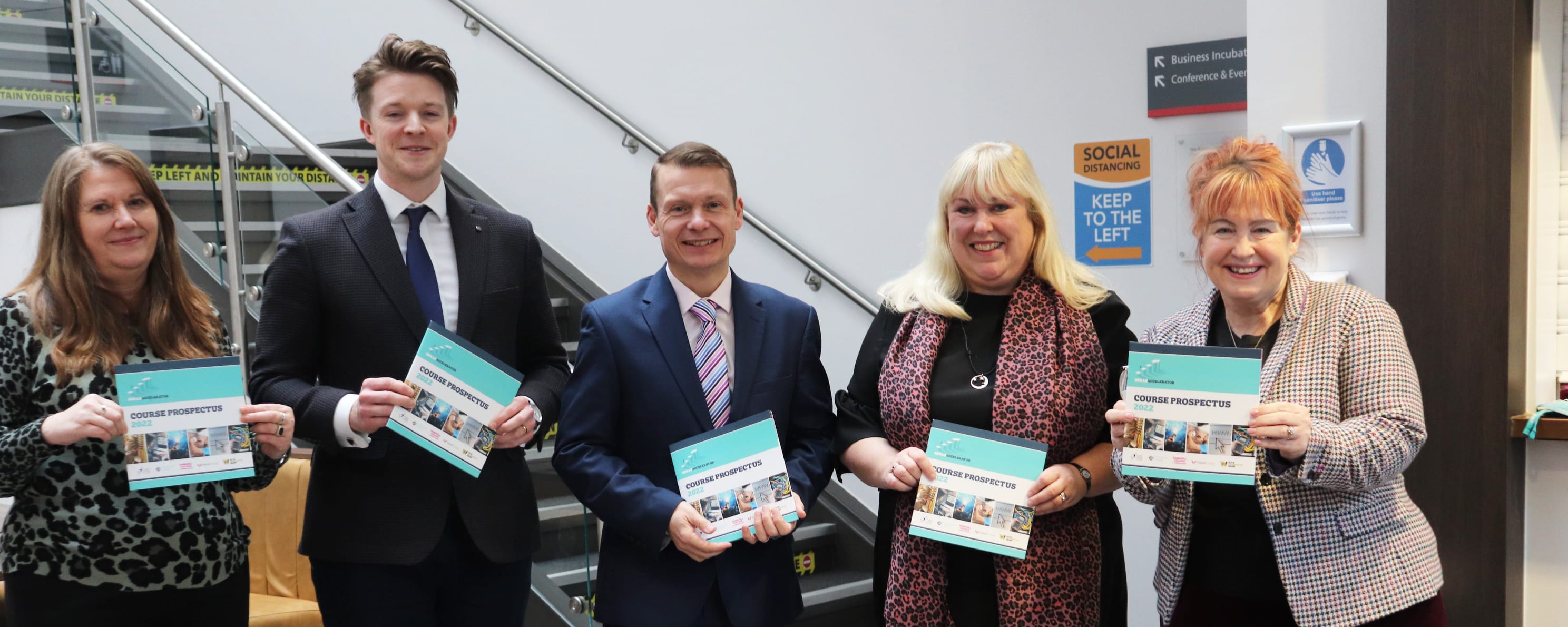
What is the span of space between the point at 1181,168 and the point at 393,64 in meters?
3.03

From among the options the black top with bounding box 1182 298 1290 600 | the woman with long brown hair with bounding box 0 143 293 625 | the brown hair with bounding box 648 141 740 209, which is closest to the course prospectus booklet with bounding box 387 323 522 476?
the woman with long brown hair with bounding box 0 143 293 625

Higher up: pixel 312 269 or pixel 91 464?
pixel 312 269

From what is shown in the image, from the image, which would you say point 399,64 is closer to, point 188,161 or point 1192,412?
point 1192,412

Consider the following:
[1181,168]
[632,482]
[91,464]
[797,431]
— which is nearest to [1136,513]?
[1181,168]

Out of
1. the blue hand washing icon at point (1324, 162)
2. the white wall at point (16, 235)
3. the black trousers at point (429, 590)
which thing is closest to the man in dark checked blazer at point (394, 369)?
the black trousers at point (429, 590)

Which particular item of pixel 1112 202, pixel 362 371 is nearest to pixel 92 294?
pixel 362 371

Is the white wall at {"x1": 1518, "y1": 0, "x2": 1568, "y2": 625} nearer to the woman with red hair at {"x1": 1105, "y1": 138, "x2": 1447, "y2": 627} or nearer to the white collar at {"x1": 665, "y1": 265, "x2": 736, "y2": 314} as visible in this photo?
the woman with red hair at {"x1": 1105, "y1": 138, "x2": 1447, "y2": 627}

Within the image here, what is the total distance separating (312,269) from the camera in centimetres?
218

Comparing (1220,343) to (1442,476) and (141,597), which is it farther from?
(141,597)

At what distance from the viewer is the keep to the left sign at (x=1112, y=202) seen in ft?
14.3

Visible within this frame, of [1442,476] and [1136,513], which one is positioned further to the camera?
[1136,513]

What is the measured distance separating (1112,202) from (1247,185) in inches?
94.1

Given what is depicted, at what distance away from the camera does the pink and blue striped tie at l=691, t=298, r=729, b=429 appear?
2.22 m

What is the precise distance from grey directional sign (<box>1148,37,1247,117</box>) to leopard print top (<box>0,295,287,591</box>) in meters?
3.49
